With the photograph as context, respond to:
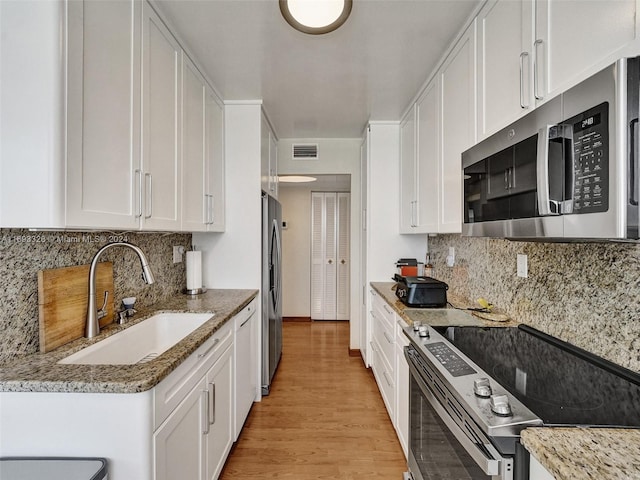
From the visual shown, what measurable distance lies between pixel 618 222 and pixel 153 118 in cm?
181

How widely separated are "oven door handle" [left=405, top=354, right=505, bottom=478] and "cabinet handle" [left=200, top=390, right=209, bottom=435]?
1011mm

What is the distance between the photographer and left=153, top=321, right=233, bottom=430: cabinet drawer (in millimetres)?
1171

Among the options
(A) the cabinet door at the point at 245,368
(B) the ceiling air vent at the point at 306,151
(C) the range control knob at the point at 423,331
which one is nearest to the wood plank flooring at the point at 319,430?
(A) the cabinet door at the point at 245,368

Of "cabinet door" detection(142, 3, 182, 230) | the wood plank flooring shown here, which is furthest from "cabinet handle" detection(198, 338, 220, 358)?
the wood plank flooring

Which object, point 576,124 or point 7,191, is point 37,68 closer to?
point 7,191

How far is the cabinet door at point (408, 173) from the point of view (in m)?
2.89

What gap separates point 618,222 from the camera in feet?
2.48

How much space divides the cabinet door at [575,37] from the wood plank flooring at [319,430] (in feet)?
6.89

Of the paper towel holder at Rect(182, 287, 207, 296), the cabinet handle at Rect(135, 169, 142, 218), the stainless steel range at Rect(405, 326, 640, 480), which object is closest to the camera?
the stainless steel range at Rect(405, 326, 640, 480)

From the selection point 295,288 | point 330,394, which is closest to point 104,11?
point 330,394

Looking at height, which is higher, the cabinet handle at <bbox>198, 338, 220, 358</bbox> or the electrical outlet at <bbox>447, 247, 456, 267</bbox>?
the electrical outlet at <bbox>447, 247, 456, 267</bbox>

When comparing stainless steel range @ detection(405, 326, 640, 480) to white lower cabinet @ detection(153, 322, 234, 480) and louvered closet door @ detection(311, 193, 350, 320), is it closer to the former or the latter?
white lower cabinet @ detection(153, 322, 234, 480)

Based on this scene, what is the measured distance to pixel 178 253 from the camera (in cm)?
273

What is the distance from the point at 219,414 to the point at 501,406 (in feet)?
4.93
